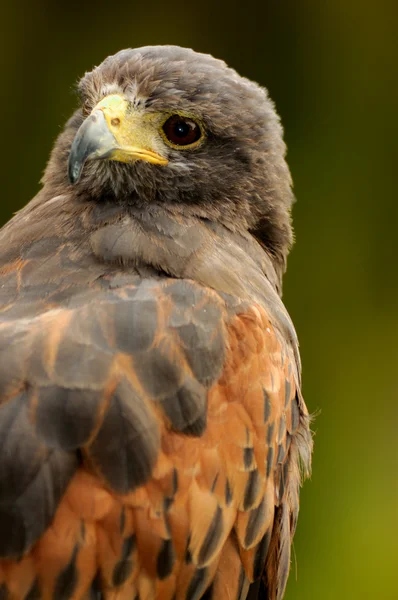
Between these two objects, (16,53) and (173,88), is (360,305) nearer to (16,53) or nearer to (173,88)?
(16,53)

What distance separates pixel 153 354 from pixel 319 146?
3.44m

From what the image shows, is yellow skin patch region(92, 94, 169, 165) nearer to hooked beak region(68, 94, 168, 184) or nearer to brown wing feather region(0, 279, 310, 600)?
hooked beak region(68, 94, 168, 184)

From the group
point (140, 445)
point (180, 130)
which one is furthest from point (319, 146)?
point (140, 445)

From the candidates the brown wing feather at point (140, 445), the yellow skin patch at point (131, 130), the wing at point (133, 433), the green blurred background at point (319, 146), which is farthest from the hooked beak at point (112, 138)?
the green blurred background at point (319, 146)

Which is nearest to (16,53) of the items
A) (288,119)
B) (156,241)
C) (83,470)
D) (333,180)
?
(288,119)

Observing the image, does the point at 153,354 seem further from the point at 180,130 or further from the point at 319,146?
the point at 319,146

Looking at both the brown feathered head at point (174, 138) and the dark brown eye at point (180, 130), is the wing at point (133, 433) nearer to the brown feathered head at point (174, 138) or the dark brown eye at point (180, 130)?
the brown feathered head at point (174, 138)

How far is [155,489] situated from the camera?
6.68 ft

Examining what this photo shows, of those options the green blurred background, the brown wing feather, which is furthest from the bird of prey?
the green blurred background

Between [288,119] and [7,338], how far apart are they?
353cm

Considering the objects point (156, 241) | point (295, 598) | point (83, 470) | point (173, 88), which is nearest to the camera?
point (83, 470)

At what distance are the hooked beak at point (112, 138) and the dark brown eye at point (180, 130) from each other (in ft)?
0.16

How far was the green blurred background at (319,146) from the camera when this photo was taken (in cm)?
515

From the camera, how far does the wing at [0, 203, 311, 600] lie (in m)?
1.95
